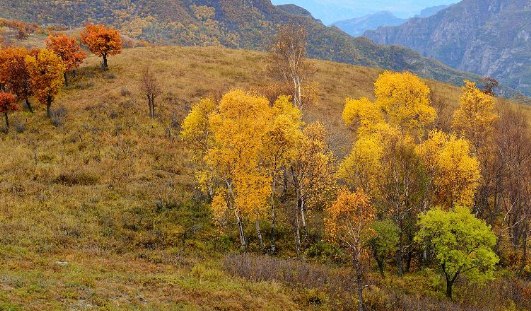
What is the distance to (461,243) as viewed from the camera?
3269 centimetres

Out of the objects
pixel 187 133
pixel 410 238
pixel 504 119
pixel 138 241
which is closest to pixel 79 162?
pixel 187 133

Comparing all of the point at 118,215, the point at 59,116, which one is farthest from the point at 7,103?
the point at 118,215

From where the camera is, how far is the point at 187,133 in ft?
148

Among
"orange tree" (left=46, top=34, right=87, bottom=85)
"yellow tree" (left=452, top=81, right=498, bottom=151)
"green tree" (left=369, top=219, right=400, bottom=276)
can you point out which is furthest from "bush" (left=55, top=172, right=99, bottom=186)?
"yellow tree" (left=452, top=81, right=498, bottom=151)

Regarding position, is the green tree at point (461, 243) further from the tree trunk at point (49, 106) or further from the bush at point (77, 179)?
the tree trunk at point (49, 106)

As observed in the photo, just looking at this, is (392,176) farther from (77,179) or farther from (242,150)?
(77,179)

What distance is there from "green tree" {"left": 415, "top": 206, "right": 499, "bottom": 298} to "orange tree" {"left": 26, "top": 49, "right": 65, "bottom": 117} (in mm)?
50446

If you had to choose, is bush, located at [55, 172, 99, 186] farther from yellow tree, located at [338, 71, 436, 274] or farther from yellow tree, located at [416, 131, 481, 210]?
yellow tree, located at [416, 131, 481, 210]

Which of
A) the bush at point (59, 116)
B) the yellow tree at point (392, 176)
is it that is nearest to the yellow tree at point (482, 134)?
the yellow tree at point (392, 176)

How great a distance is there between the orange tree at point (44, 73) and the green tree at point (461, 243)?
50.4 metres

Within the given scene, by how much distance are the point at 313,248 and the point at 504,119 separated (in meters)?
32.6

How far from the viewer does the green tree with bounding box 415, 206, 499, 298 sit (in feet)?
104

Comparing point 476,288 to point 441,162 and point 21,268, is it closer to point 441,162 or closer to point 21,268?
point 441,162

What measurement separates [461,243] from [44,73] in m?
54.9
